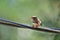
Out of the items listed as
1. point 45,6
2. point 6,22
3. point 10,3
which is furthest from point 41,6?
point 6,22

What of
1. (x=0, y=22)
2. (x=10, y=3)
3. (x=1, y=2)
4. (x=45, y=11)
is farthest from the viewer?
(x=45, y=11)

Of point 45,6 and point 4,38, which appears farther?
point 45,6

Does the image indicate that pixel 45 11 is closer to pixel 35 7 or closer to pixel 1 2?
pixel 35 7

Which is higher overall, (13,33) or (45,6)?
(45,6)

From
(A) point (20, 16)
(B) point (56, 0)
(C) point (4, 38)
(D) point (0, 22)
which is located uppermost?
(D) point (0, 22)

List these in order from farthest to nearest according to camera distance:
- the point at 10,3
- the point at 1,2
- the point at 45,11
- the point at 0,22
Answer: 1. the point at 45,11
2. the point at 10,3
3. the point at 1,2
4. the point at 0,22

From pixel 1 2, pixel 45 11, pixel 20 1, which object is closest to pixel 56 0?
pixel 45 11

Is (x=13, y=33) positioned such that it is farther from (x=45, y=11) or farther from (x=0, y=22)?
(x=0, y=22)
